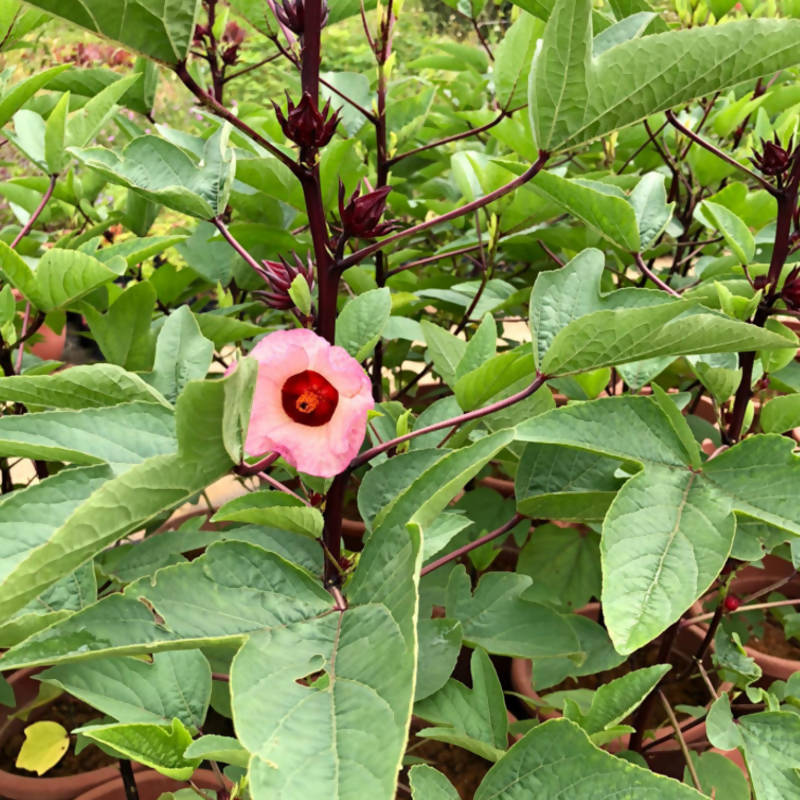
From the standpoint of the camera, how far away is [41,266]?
2.62 ft

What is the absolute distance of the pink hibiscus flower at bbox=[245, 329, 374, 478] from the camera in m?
0.53

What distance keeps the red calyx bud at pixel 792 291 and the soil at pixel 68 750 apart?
1.11 m

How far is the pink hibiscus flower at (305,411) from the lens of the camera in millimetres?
529

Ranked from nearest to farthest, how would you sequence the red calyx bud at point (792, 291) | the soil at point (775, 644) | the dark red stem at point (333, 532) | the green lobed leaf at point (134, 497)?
the green lobed leaf at point (134, 497) → the dark red stem at point (333, 532) → the red calyx bud at point (792, 291) → the soil at point (775, 644)

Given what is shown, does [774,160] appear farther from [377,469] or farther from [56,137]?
[56,137]

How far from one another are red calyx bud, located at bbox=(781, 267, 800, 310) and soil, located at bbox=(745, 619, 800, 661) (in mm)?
864

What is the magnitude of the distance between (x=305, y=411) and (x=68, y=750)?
950 mm

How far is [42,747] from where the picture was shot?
3.17 ft

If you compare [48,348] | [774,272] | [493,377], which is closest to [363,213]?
[493,377]

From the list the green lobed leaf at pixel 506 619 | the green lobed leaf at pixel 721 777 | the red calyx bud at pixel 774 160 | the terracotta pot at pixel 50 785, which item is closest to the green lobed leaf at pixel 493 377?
the green lobed leaf at pixel 506 619

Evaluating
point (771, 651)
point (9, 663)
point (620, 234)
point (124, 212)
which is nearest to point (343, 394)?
point (9, 663)

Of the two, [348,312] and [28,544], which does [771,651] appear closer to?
[348,312]

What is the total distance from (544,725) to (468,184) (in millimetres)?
711

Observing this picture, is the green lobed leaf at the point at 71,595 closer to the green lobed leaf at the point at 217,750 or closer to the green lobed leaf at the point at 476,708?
the green lobed leaf at the point at 217,750
